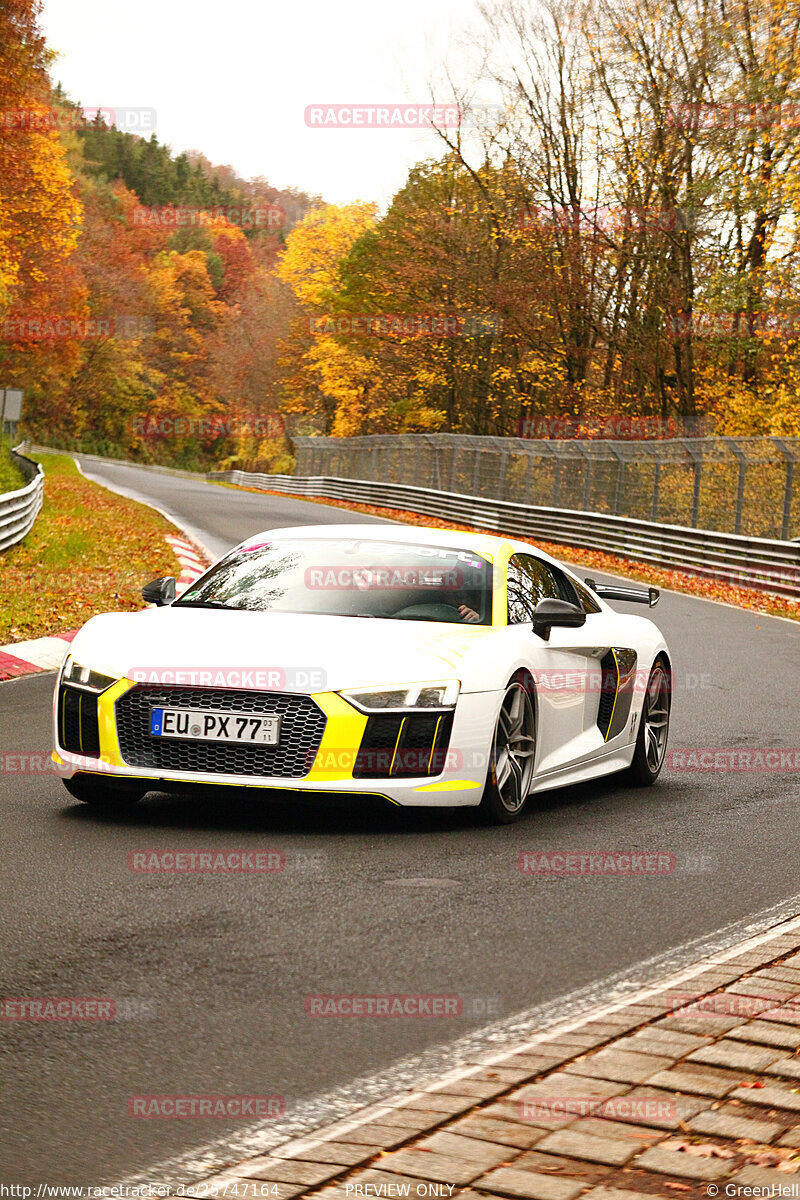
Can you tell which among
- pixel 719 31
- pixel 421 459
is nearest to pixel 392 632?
pixel 719 31

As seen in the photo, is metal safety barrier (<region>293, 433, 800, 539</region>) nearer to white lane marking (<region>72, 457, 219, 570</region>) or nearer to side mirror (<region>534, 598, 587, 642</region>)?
white lane marking (<region>72, 457, 219, 570</region>)

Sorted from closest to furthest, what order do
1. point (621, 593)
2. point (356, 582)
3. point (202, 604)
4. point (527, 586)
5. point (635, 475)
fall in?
point (356, 582) < point (202, 604) < point (527, 586) < point (621, 593) < point (635, 475)

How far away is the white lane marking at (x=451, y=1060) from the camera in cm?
346

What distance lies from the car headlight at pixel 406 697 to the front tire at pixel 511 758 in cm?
38

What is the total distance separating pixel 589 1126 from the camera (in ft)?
11.5

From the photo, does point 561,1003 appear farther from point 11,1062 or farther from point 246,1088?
point 11,1062

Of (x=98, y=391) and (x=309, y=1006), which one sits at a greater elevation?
(x=98, y=391)

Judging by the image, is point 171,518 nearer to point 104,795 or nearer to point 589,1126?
point 104,795

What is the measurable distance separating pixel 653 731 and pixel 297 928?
4.24 meters

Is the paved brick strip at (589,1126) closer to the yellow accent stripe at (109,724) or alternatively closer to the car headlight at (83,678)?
the yellow accent stripe at (109,724)

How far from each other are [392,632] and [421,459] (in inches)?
1747

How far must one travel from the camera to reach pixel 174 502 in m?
43.4

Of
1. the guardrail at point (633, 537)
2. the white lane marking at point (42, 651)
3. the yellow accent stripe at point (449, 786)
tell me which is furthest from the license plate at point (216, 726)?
the guardrail at point (633, 537)

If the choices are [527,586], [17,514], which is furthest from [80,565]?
[527,586]
